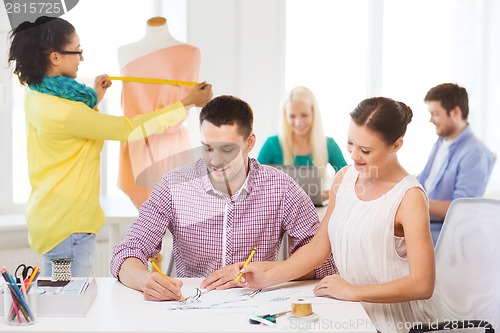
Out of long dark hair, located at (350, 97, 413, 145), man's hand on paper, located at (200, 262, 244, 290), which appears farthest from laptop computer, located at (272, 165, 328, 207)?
man's hand on paper, located at (200, 262, 244, 290)

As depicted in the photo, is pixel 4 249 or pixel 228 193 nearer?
pixel 228 193

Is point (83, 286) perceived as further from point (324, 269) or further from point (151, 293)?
point (324, 269)

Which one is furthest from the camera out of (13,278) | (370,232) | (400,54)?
(400,54)

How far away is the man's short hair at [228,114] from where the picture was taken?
92.3 inches

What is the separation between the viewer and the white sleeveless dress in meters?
2.12

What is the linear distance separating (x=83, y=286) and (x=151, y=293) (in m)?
0.18

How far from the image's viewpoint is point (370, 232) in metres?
2.15

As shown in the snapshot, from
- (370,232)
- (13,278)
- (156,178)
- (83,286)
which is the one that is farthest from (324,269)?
(156,178)

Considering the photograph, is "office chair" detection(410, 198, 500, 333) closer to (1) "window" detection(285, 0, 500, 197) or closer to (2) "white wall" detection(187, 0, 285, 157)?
(2) "white wall" detection(187, 0, 285, 157)

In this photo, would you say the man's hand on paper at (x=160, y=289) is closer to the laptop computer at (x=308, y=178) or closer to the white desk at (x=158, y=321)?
the white desk at (x=158, y=321)

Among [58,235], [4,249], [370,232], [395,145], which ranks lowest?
[4,249]

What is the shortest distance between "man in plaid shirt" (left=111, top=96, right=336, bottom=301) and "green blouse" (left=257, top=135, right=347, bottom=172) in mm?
1694

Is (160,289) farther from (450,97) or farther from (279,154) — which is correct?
(450,97)

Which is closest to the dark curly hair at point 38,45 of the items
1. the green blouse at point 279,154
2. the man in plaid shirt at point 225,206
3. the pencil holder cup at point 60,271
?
the man in plaid shirt at point 225,206
